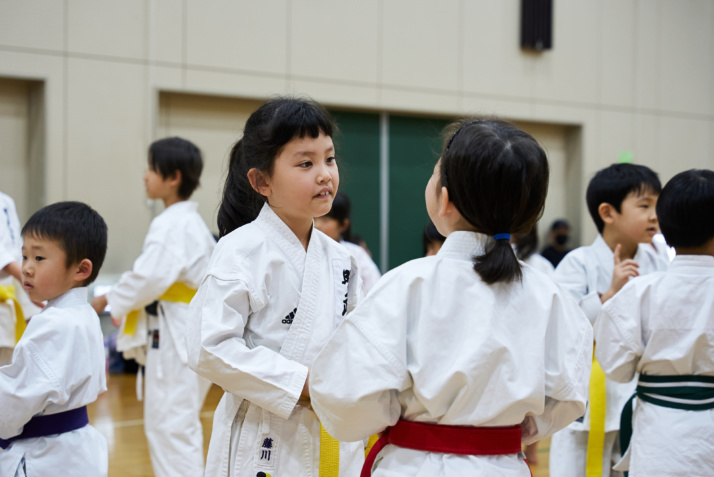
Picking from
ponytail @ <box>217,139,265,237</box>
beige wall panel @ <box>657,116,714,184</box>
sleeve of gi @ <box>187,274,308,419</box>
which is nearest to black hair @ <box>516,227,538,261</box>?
ponytail @ <box>217,139,265,237</box>

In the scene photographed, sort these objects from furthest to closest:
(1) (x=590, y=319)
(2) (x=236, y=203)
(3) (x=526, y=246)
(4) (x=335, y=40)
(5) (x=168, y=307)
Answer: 1. (4) (x=335, y=40)
2. (3) (x=526, y=246)
3. (5) (x=168, y=307)
4. (1) (x=590, y=319)
5. (2) (x=236, y=203)

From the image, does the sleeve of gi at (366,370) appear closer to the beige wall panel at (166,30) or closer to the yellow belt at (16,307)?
the yellow belt at (16,307)

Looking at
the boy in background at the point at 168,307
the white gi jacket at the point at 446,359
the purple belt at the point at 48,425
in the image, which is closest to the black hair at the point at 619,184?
the white gi jacket at the point at 446,359

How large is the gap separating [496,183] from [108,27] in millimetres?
5484

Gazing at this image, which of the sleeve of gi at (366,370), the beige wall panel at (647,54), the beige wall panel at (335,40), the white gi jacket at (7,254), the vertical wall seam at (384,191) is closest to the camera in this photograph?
the sleeve of gi at (366,370)

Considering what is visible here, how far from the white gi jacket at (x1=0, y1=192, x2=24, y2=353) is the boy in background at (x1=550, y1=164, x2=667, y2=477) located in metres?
2.46

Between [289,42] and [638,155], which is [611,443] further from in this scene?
[638,155]

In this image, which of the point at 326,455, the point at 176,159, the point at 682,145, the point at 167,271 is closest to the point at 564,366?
the point at 326,455

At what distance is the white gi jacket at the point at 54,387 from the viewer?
6.10ft

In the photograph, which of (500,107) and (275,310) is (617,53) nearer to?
(500,107)

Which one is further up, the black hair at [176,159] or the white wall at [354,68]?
the white wall at [354,68]

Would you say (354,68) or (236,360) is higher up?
(354,68)

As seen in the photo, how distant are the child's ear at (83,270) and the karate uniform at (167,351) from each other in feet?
4.30

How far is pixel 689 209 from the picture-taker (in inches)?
86.0
